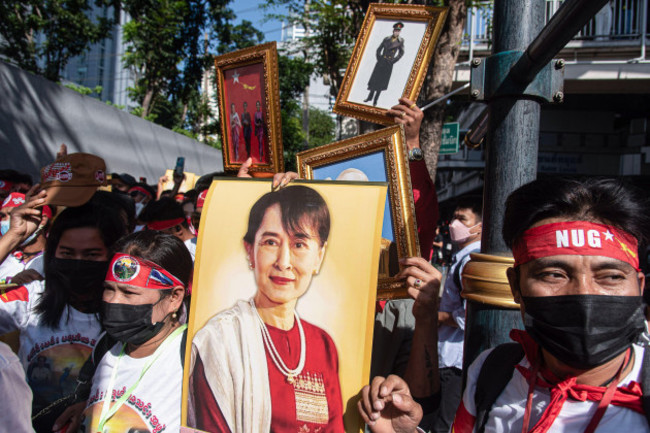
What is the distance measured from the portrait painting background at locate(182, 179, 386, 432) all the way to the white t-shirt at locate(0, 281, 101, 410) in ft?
2.58

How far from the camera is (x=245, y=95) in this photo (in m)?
2.67

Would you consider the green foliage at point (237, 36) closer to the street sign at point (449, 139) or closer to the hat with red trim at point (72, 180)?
the street sign at point (449, 139)

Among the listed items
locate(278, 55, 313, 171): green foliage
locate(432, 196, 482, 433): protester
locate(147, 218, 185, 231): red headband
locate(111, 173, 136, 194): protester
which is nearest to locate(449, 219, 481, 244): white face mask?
locate(432, 196, 482, 433): protester

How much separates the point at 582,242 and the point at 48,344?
85.3 inches

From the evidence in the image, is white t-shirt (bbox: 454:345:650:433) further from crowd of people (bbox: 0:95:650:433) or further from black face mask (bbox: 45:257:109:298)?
black face mask (bbox: 45:257:109:298)

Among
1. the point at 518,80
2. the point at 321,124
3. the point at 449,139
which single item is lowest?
the point at 518,80

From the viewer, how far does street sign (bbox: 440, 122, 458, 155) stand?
7445 millimetres

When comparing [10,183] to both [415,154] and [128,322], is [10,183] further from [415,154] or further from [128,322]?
[415,154]

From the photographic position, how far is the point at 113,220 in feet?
8.61

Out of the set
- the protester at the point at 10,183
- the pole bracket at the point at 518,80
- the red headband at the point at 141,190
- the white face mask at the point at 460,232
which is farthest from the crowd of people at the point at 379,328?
the red headband at the point at 141,190

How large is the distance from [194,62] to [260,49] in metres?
16.4

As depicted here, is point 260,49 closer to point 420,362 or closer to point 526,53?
point 526,53

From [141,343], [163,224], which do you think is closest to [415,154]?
[141,343]

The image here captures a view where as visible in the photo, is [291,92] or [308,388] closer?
[308,388]
